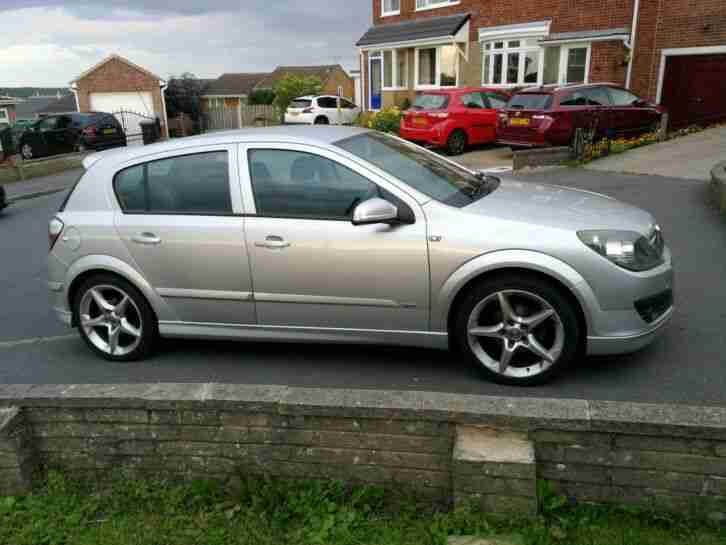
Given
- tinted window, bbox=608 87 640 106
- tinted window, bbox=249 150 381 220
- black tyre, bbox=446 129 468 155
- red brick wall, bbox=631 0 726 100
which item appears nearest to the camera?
tinted window, bbox=249 150 381 220

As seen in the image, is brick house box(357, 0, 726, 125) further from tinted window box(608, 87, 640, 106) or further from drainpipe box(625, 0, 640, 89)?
tinted window box(608, 87, 640, 106)

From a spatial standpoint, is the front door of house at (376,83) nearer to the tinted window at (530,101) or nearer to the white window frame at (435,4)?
the white window frame at (435,4)

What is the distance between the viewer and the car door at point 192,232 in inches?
166

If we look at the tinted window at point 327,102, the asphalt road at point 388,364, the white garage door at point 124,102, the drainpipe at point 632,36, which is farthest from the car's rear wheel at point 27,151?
the drainpipe at point 632,36

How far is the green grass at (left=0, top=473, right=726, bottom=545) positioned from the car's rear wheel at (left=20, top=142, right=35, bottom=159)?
76.2 feet

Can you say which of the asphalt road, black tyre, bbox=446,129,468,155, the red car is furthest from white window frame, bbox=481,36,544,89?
the asphalt road

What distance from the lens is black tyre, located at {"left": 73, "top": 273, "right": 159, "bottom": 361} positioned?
4531mm

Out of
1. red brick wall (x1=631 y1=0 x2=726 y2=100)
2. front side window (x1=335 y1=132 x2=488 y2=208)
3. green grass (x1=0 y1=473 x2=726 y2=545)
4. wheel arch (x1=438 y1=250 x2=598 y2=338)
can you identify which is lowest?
green grass (x1=0 y1=473 x2=726 y2=545)

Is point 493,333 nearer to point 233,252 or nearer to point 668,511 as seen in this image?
point 668,511

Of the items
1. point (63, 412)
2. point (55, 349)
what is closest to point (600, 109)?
point (55, 349)

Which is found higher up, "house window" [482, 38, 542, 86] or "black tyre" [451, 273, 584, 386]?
"house window" [482, 38, 542, 86]

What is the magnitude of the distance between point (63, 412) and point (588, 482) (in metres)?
2.65

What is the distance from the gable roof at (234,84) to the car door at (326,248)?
6038 cm

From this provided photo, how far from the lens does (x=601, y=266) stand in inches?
144
